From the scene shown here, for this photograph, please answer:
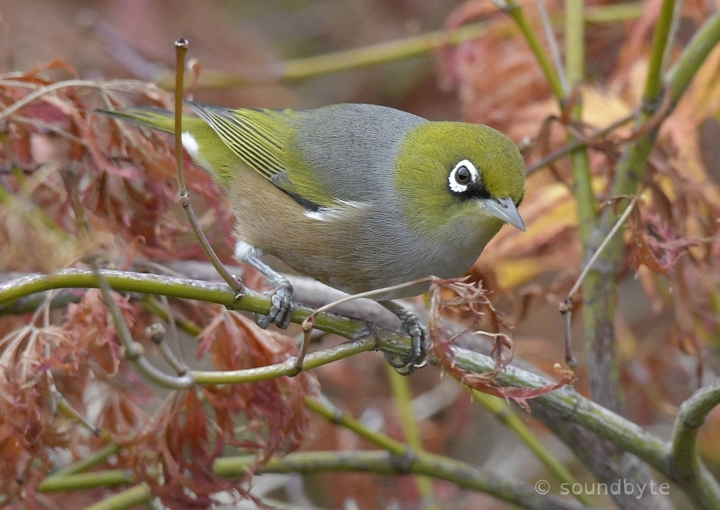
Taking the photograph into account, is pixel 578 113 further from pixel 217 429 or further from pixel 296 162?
pixel 217 429

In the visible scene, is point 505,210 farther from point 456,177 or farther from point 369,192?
point 369,192

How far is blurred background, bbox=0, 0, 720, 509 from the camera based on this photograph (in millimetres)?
3605

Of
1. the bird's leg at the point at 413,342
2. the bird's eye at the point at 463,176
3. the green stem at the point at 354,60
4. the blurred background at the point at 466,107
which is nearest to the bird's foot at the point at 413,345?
the bird's leg at the point at 413,342

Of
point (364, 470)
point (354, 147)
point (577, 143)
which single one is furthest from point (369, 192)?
point (364, 470)

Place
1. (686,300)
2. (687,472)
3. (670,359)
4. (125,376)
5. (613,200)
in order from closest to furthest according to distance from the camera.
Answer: (687,472) → (613,200) → (686,300) → (125,376) → (670,359)

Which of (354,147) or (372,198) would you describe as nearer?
(372,198)

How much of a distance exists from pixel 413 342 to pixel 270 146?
4.65 ft

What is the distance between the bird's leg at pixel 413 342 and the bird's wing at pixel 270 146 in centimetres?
51

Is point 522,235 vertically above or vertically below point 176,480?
above

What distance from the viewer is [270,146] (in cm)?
373

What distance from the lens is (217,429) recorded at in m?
2.69

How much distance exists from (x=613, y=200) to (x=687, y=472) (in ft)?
2.89

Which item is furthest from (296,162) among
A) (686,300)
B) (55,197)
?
(686,300)

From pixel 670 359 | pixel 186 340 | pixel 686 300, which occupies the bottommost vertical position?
pixel 186 340
